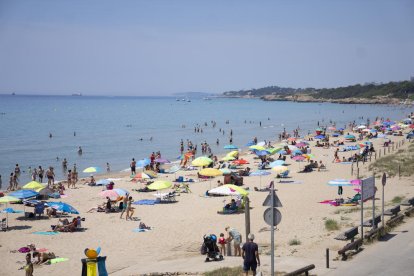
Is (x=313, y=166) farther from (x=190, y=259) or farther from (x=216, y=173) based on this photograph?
(x=190, y=259)

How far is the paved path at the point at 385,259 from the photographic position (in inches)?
389

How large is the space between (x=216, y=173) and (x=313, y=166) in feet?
34.7

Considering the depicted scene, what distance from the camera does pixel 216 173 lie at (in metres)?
24.6

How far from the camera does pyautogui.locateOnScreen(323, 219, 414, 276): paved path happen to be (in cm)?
989

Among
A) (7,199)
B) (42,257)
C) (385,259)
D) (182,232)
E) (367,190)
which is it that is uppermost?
(367,190)

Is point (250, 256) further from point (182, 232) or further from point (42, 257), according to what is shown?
point (182, 232)

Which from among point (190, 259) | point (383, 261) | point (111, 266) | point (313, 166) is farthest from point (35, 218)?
point (313, 166)

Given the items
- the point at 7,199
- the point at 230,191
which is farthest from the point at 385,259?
the point at 7,199

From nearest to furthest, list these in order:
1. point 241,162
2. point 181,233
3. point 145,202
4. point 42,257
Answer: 1. point 42,257
2. point 181,233
3. point 145,202
4. point 241,162

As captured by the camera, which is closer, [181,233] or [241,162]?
[181,233]

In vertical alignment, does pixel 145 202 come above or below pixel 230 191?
below

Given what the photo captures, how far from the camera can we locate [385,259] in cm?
1075

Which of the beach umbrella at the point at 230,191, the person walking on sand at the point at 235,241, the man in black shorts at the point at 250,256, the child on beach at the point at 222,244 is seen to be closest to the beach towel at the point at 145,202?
the beach umbrella at the point at 230,191

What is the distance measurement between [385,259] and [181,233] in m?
8.08
